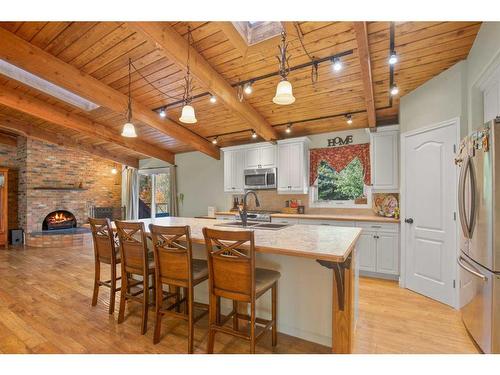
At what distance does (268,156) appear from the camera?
16.1 ft

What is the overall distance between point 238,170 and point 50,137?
4601 mm

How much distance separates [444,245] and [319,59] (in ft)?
8.55

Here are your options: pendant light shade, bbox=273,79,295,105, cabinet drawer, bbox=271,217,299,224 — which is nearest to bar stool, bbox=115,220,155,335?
pendant light shade, bbox=273,79,295,105

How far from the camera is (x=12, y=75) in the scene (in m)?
3.64

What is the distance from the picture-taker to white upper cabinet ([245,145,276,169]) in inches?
192

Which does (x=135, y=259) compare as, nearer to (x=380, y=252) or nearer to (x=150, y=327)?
(x=150, y=327)

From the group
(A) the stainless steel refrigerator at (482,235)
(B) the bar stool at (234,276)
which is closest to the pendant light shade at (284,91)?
(B) the bar stool at (234,276)

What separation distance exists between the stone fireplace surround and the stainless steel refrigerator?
752 cm

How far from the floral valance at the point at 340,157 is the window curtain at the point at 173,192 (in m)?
3.63

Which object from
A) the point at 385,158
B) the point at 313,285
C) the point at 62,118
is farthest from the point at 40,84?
the point at 385,158

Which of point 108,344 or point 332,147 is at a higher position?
point 332,147

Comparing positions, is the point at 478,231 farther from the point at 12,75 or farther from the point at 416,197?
the point at 12,75

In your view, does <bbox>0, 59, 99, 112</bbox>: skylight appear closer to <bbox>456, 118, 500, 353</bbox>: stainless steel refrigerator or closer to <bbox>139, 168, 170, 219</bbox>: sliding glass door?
<bbox>139, 168, 170, 219</bbox>: sliding glass door

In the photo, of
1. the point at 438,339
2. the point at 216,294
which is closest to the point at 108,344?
the point at 216,294
